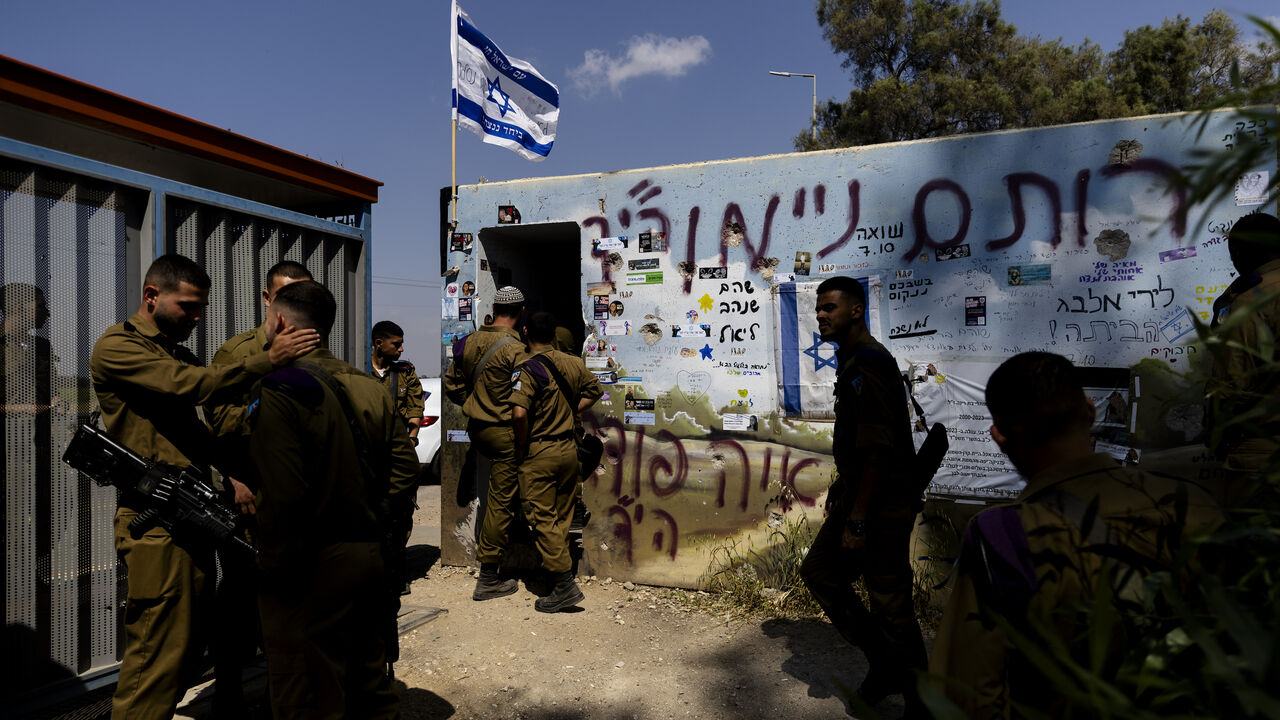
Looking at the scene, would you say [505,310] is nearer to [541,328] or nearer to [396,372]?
[541,328]

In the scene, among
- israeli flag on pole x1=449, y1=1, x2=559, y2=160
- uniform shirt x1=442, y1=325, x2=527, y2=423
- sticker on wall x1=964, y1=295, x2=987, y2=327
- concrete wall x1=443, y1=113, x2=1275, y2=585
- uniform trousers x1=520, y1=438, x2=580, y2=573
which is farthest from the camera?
A: israeli flag on pole x1=449, y1=1, x2=559, y2=160

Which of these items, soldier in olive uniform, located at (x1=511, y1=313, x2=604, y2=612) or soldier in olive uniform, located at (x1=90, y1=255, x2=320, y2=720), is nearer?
soldier in olive uniform, located at (x1=90, y1=255, x2=320, y2=720)

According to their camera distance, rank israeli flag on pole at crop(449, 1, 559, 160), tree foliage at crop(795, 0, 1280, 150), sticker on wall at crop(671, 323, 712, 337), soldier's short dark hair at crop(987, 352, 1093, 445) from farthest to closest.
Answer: tree foliage at crop(795, 0, 1280, 150), israeli flag on pole at crop(449, 1, 559, 160), sticker on wall at crop(671, 323, 712, 337), soldier's short dark hair at crop(987, 352, 1093, 445)

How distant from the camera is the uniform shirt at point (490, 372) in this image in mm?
4848

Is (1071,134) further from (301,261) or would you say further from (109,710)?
(109,710)

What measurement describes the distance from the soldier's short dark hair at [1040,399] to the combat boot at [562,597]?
361 centimetres

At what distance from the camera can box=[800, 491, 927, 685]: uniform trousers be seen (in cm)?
303

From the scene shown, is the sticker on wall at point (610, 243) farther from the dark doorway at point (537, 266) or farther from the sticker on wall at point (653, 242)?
the dark doorway at point (537, 266)

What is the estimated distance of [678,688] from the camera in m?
3.55

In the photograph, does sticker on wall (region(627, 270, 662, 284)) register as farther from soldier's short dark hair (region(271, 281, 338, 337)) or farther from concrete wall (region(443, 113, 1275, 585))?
soldier's short dark hair (region(271, 281, 338, 337))

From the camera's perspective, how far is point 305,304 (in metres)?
2.61

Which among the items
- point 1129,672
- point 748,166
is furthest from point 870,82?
point 1129,672

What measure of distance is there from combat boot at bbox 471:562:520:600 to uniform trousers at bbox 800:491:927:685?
2458 millimetres

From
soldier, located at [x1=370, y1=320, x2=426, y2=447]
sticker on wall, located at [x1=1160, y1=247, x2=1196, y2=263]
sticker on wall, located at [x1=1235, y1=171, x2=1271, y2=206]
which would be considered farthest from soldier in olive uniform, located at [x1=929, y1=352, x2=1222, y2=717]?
soldier, located at [x1=370, y1=320, x2=426, y2=447]
